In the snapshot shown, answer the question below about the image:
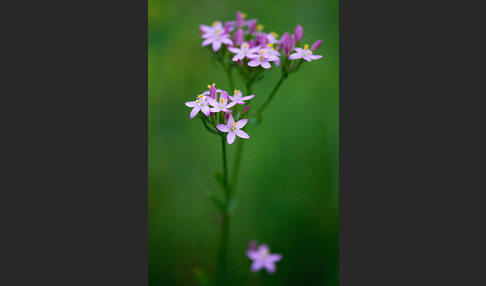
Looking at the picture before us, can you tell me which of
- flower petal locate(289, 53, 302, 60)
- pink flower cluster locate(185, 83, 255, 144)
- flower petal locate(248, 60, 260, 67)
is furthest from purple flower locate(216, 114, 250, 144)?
flower petal locate(289, 53, 302, 60)

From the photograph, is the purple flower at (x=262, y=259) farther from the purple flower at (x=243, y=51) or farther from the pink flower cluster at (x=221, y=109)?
the purple flower at (x=243, y=51)

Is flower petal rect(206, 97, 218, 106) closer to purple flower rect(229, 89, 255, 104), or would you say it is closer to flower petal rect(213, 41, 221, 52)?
purple flower rect(229, 89, 255, 104)

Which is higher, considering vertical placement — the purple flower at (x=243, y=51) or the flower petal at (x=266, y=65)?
the purple flower at (x=243, y=51)

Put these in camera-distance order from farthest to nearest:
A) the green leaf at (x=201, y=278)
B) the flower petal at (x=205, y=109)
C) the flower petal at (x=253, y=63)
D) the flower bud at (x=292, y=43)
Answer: the green leaf at (x=201, y=278) → the flower bud at (x=292, y=43) → the flower petal at (x=253, y=63) → the flower petal at (x=205, y=109)

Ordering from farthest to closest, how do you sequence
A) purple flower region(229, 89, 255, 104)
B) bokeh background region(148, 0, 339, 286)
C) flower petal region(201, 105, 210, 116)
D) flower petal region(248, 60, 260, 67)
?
bokeh background region(148, 0, 339, 286), flower petal region(248, 60, 260, 67), purple flower region(229, 89, 255, 104), flower petal region(201, 105, 210, 116)

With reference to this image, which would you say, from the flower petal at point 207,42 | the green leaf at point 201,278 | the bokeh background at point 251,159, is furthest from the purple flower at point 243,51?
the green leaf at point 201,278

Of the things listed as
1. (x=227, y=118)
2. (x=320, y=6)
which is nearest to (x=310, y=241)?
(x=227, y=118)

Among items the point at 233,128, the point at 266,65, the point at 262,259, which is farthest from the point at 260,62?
the point at 262,259

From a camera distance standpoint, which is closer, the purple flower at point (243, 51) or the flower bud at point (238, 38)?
the purple flower at point (243, 51)

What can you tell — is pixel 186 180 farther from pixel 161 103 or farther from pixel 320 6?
pixel 320 6
